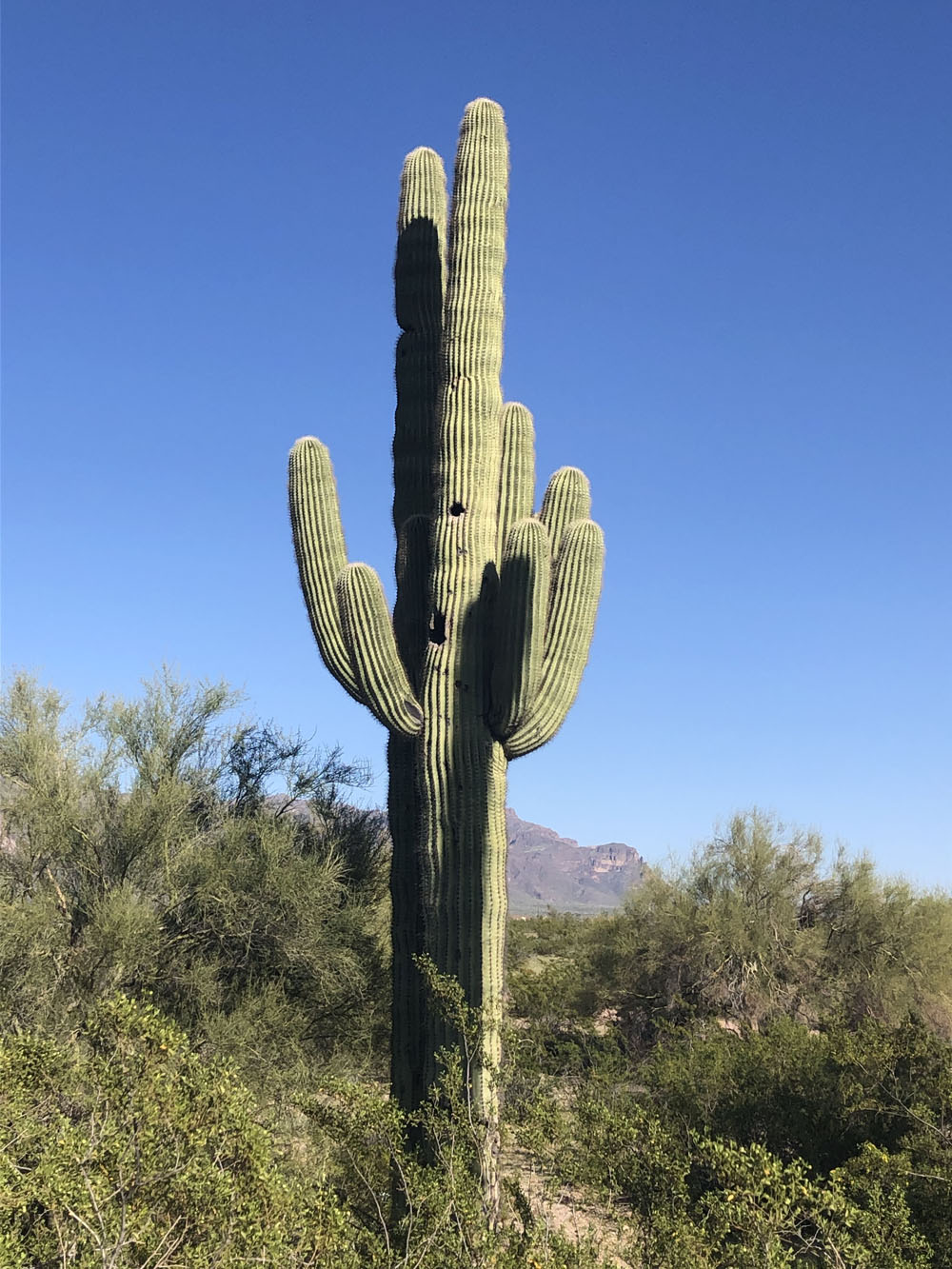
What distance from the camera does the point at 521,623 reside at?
7367 millimetres

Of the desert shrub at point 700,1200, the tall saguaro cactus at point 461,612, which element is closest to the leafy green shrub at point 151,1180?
the desert shrub at point 700,1200

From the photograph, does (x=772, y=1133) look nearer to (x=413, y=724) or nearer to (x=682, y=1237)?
(x=413, y=724)

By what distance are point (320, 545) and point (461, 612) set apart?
125 cm

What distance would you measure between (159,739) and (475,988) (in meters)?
5.04

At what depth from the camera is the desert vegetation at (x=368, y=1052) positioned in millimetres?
4137

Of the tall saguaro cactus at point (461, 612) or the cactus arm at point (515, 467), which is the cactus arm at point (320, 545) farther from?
the cactus arm at point (515, 467)

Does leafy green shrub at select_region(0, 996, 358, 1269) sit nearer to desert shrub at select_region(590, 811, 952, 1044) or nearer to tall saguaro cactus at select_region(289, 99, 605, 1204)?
tall saguaro cactus at select_region(289, 99, 605, 1204)

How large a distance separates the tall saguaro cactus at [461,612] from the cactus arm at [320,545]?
0.04ft

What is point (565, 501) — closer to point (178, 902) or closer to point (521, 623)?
point (521, 623)

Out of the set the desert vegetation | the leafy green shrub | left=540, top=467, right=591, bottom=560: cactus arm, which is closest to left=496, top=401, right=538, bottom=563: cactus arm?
left=540, top=467, right=591, bottom=560: cactus arm

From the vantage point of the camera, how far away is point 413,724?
7.81m

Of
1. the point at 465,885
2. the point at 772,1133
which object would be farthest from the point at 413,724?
the point at 772,1133

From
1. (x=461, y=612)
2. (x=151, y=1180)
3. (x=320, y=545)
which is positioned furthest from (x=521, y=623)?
(x=151, y=1180)

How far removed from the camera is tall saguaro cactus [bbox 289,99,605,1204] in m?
7.40
